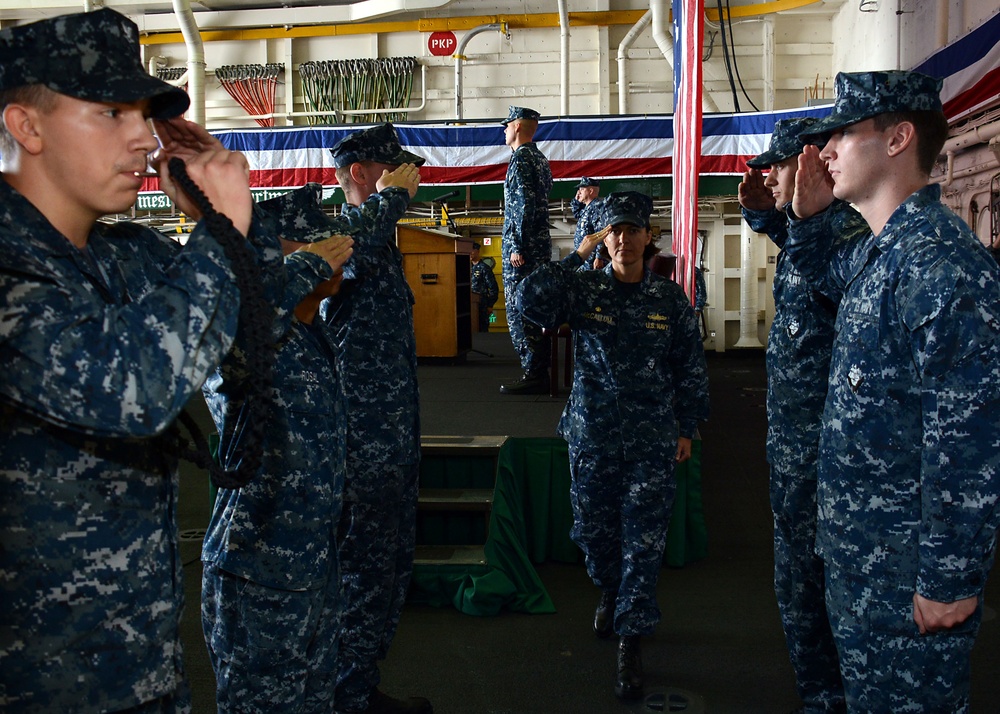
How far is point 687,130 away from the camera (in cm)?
376

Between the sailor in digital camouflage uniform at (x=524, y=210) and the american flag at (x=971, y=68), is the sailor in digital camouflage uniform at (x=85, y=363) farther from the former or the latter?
the american flag at (x=971, y=68)

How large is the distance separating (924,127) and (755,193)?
914mm

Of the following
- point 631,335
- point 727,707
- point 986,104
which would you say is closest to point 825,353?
point 631,335

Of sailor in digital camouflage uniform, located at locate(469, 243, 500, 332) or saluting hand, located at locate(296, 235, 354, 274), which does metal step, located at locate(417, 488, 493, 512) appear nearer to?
saluting hand, located at locate(296, 235, 354, 274)

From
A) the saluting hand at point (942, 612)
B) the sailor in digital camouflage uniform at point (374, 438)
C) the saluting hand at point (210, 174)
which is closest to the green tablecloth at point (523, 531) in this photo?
the sailor in digital camouflage uniform at point (374, 438)

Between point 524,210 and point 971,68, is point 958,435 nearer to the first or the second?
point 524,210

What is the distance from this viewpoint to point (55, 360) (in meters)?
0.89

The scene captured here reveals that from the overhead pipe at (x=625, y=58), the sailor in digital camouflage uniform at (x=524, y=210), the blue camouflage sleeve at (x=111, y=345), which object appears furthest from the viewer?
the overhead pipe at (x=625, y=58)

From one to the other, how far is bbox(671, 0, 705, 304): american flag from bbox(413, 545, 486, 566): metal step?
1.44 metres

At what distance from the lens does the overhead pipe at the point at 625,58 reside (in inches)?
421

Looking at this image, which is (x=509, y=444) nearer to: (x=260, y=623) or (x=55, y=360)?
(x=260, y=623)

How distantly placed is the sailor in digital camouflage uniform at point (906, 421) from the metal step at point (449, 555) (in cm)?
190

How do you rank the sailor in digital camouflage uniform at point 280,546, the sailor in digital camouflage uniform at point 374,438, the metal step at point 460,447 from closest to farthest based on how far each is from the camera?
the sailor in digital camouflage uniform at point 280,546
the sailor in digital camouflage uniform at point 374,438
the metal step at point 460,447

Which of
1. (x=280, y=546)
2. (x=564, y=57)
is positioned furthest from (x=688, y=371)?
(x=564, y=57)
